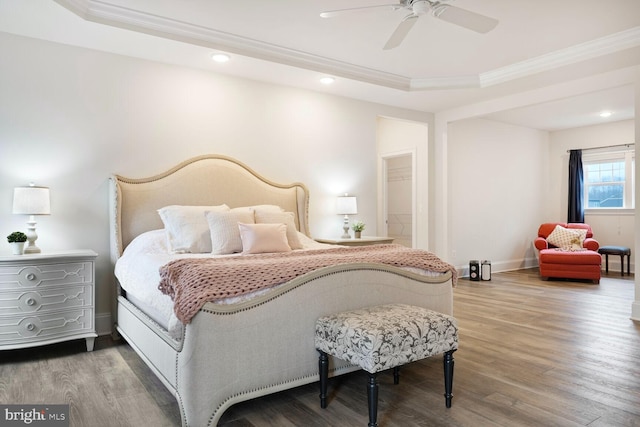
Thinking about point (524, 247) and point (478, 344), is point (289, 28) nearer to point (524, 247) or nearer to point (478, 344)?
point (478, 344)

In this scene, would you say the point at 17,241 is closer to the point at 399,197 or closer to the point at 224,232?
the point at 224,232

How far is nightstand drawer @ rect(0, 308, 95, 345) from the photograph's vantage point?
9.69 ft

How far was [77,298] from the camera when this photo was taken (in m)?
3.21

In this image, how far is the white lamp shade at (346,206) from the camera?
16.8 feet

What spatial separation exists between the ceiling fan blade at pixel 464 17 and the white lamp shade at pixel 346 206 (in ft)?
8.23

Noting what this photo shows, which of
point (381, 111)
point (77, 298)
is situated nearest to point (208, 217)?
point (77, 298)

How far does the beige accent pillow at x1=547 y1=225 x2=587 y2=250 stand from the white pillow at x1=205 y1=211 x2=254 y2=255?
5704 mm

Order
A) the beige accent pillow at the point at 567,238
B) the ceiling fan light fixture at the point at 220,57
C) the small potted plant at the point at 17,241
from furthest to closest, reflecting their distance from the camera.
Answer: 1. the beige accent pillow at the point at 567,238
2. the ceiling fan light fixture at the point at 220,57
3. the small potted plant at the point at 17,241

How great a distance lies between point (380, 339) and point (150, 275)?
61.7 inches

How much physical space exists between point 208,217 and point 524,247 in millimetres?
6506

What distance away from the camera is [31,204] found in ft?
10.4

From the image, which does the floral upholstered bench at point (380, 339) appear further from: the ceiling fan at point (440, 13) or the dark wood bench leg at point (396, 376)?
the ceiling fan at point (440, 13)

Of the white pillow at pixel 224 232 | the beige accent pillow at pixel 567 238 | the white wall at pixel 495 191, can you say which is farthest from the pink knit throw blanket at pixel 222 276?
the beige accent pillow at pixel 567 238

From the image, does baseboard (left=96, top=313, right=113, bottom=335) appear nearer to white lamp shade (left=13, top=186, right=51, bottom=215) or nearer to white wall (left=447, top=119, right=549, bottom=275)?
white lamp shade (left=13, top=186, right=51, bottom=215)
